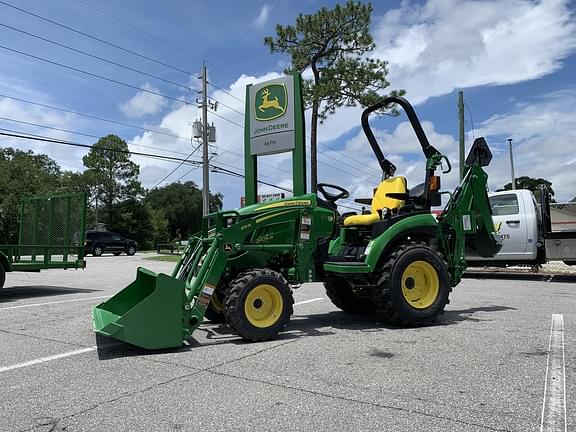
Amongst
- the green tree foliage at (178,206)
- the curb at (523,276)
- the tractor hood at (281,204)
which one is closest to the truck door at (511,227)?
the curb at (523,276)

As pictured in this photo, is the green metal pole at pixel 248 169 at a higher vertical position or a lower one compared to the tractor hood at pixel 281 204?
higher

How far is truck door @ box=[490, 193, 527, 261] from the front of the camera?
12.3m

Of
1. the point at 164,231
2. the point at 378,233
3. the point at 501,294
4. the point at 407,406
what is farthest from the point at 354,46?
the point at 164,231

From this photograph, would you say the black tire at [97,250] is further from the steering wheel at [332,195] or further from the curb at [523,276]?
the steering wheel at [332,195]

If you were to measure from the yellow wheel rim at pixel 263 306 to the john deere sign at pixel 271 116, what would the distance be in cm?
434

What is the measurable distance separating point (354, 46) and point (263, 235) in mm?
18854

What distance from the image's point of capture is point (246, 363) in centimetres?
488

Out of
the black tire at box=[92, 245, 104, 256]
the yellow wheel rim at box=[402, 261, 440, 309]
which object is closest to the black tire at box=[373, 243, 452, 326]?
the yellow wheel rim at box=[402, 261, 440, 309]

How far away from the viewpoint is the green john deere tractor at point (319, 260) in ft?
17.9

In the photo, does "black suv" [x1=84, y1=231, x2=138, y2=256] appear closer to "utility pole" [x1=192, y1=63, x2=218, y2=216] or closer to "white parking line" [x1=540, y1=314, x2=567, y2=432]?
"utility pole" [x1=192, y1=63, x2=218, y2=216]

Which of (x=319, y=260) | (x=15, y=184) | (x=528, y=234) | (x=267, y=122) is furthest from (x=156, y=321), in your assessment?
(x=15, y=184)

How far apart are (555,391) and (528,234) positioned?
9.06 m

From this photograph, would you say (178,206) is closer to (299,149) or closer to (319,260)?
(299,149)

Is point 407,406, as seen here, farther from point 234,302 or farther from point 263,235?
point 263,235
